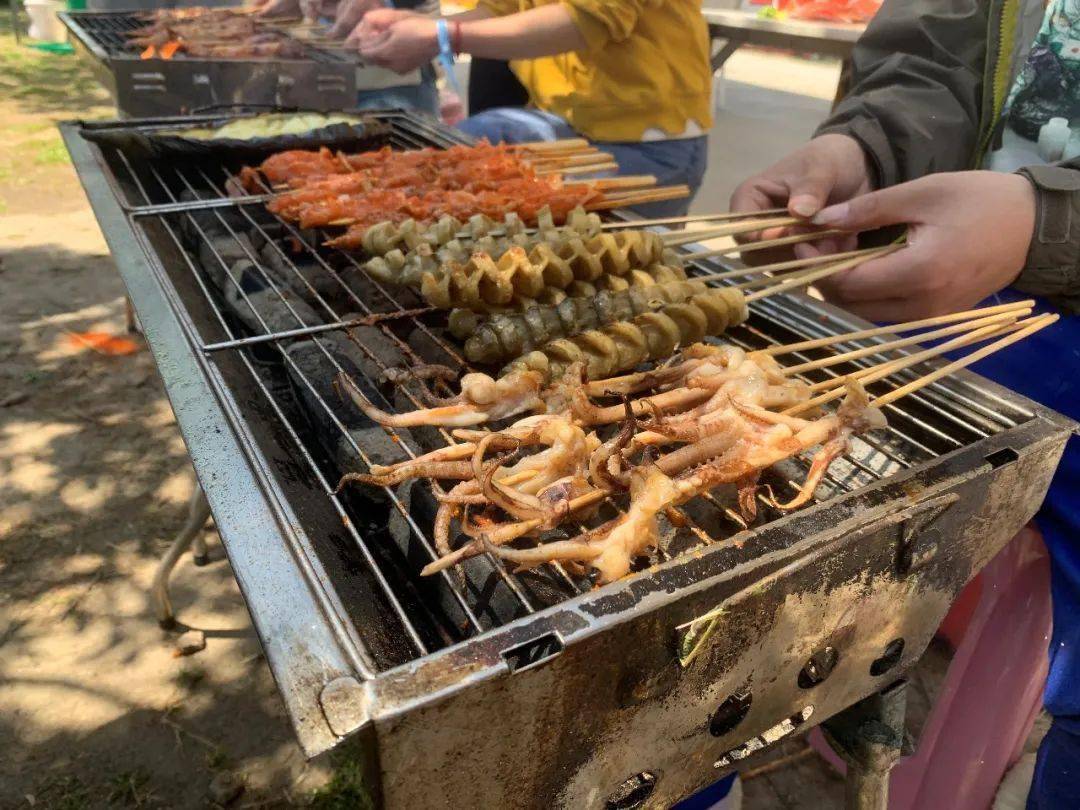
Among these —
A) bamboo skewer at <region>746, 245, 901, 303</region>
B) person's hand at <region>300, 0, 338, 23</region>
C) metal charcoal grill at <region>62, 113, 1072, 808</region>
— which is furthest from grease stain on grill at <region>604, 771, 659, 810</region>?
person's hand at <region>300, 0, 338, 23</region>

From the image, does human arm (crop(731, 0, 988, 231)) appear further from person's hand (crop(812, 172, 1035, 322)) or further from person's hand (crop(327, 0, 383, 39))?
person's hand (crop(327, 0, 383, 39))

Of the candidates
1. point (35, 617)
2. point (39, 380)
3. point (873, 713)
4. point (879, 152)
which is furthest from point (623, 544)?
point (39, 380)

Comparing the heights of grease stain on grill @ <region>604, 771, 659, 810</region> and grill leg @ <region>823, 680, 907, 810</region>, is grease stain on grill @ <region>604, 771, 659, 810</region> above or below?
above

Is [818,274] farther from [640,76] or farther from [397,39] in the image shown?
[397,39]

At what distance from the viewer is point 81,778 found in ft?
10.3

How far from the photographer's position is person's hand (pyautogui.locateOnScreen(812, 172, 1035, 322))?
2254mm

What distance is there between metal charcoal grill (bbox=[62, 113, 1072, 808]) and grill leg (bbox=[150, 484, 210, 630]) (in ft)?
4.33

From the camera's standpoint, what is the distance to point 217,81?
5273 mm

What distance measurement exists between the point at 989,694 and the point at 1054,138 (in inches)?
79.4

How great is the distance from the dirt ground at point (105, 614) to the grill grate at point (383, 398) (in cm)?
184

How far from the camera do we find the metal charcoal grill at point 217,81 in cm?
502

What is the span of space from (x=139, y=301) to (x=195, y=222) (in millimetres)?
1076

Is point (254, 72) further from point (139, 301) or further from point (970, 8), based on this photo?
point (970, 8)

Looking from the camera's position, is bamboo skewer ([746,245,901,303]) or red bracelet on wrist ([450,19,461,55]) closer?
bamboo skewer ([746,245,901,303])
